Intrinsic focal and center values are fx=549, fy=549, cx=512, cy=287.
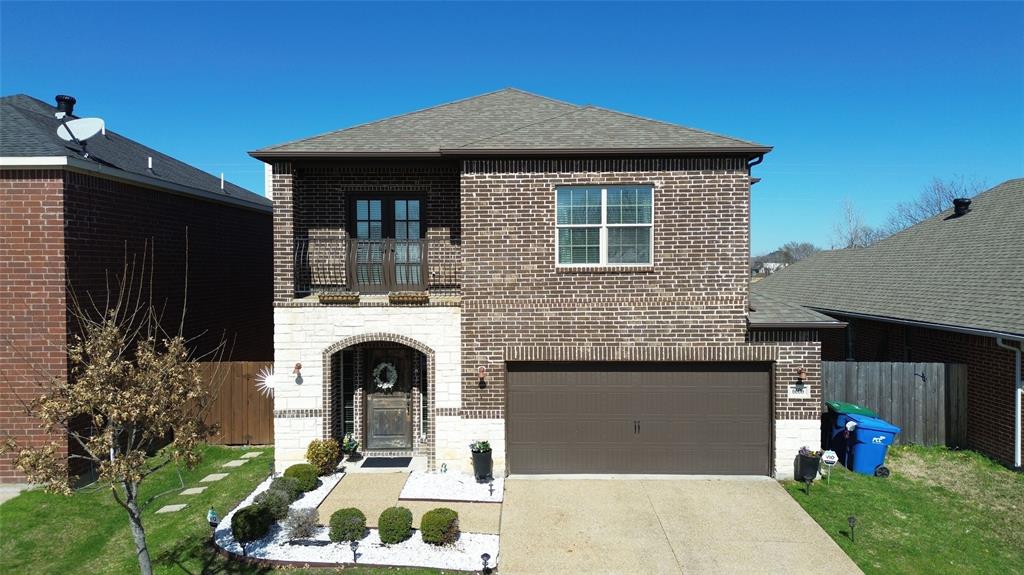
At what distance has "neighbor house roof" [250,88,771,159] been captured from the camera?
953 centimetres

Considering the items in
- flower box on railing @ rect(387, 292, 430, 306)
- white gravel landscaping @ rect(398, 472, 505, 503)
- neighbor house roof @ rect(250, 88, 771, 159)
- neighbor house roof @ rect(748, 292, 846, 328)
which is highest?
neighbor house roof @ rect(250, 88, 771, 159)

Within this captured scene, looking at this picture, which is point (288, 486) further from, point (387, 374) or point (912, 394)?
point (912, 394)

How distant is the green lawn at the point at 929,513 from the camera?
6973mm

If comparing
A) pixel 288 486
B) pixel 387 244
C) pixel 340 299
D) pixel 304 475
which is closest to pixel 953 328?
pixel 387 244

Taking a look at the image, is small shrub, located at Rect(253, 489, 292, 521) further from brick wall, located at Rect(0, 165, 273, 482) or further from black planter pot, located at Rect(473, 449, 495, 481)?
brick wall, located at Rect(0, 165, 273, 482)

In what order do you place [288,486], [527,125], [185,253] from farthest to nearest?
[185,253]
[527,125]
[288,486]

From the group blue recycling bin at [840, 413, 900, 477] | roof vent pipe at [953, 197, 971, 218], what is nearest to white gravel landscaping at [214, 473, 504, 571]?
blue recycling bin at [840, 413, 900, 477]

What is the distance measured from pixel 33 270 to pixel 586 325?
9538mm

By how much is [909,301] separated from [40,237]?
18.3 m

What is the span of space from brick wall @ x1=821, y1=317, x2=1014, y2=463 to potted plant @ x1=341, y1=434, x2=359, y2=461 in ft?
39.3

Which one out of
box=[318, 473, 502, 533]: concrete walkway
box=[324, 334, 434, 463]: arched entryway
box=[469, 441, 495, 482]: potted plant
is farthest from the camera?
box=[324, 334, 434, 463]: arched entryway

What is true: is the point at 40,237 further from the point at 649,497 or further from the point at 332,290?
the point at 649,497

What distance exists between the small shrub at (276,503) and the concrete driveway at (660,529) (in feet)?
10.2

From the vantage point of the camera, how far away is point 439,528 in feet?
23.3
